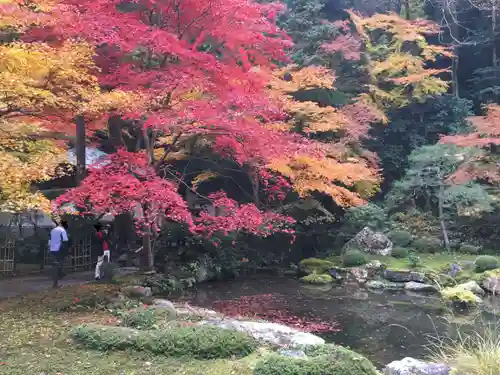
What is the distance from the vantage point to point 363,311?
36.8ft

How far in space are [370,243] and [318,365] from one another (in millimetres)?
12182

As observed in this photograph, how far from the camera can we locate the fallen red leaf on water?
9.71 meters

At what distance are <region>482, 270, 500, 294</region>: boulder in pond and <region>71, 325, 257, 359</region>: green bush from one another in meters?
9.28

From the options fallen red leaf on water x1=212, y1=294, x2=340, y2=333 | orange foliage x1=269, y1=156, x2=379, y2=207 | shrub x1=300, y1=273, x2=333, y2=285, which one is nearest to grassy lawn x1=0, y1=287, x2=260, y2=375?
fallen red leaf on water x1=212, y1=294, x2=340, y2=333

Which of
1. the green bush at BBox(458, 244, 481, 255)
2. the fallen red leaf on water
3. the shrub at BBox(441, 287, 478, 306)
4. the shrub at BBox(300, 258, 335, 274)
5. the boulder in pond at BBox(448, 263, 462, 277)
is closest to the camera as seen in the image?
the fallen red leaf on water

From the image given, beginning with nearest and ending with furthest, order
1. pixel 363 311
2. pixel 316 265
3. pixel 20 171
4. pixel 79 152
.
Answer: pixel 20 171, pixel 79 152, pixel 363 311, pixel 316 265

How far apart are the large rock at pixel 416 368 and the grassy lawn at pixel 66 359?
174 cm

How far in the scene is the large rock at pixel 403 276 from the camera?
1397 centimetres

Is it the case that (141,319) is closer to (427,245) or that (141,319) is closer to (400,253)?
(400,253)

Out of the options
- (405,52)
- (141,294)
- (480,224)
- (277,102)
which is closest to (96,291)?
(141,294)

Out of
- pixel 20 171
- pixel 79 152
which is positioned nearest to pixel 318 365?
pixel 20 171

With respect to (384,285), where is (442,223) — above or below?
above

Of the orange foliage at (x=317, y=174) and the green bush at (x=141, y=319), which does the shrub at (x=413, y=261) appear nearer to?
the orange foliage at (x=317, y=174)

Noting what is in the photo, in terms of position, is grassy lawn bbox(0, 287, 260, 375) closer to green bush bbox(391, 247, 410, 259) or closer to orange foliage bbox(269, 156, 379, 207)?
orange foliage bbox(269, 156, 379, 207)
